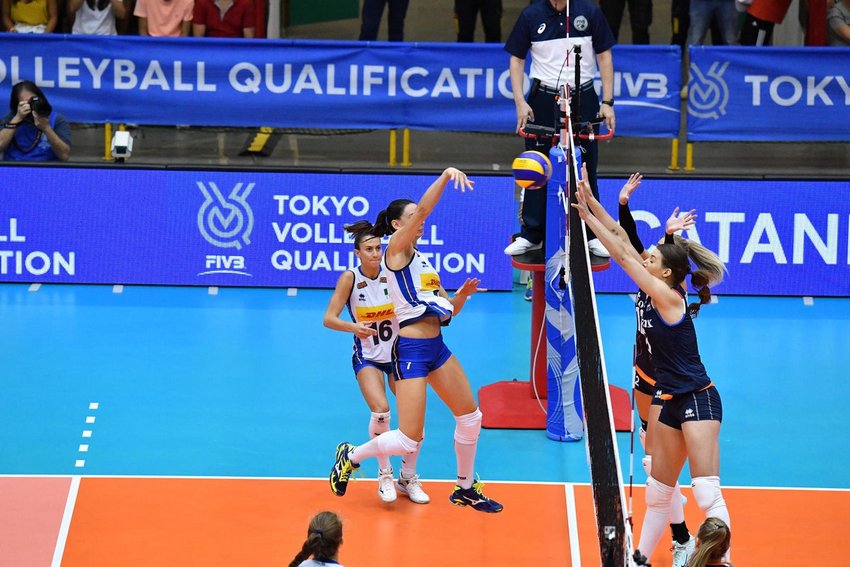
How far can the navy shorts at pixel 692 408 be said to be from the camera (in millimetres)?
7891

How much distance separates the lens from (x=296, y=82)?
15.3 metres

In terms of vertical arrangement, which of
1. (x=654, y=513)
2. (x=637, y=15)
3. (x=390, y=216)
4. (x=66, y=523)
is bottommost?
(x=66, y=523)

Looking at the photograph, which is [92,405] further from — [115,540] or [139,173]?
[139,173]

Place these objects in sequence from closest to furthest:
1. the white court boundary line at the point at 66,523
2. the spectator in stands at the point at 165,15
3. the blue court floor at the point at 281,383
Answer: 1. the white court boundary line at the point at 66,523
2. the blue court floor at the point at 281,383
3. the spectator in stands at the point at 165,15

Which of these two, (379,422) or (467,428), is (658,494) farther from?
(379,422)

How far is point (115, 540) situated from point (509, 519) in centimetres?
260

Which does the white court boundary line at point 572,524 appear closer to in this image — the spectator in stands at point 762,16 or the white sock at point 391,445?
the white sock at point 391,445

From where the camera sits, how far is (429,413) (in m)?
11.5

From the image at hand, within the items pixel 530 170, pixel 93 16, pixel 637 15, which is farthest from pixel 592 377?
pixel 637 15

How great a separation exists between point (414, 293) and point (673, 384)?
1.93m

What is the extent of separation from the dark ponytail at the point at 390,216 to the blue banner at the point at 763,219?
5377mm

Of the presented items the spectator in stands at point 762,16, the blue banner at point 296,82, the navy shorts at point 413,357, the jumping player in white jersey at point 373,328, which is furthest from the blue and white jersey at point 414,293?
the spectator in stands at point 762,16

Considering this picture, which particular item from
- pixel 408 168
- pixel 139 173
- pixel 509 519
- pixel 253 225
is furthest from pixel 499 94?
pixel 509 519

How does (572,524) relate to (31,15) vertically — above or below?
below
